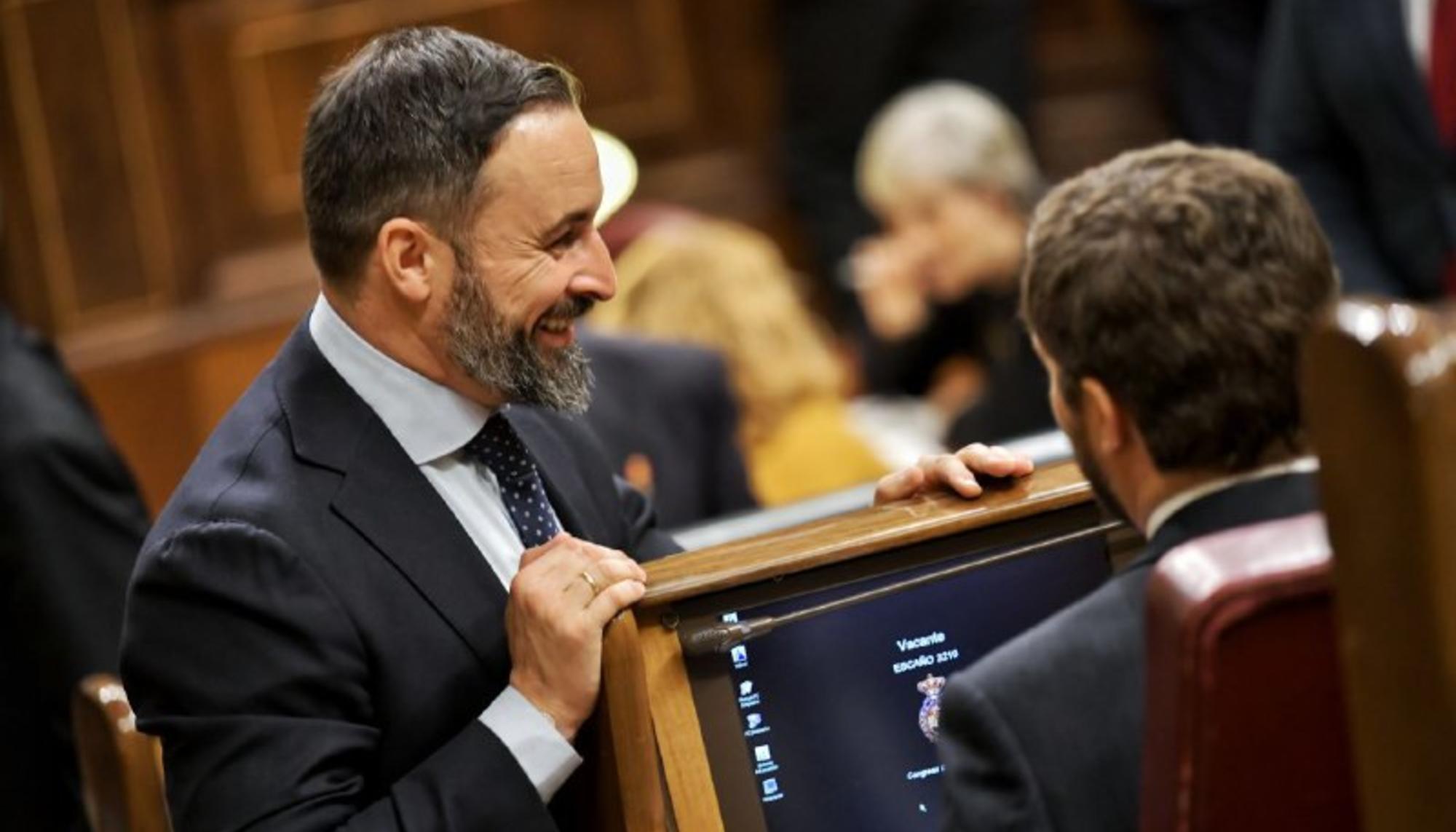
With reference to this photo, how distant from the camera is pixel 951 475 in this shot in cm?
222

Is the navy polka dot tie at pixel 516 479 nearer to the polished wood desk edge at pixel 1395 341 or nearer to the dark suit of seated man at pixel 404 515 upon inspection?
the dark suit of seated man at pixel 404 515

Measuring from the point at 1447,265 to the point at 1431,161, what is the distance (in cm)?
19

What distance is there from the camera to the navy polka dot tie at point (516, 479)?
2.29m

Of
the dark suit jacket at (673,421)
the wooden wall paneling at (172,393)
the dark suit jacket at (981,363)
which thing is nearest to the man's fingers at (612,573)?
the dark suit jacket at (673,421)

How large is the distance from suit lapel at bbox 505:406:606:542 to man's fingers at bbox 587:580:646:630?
363 millimetres

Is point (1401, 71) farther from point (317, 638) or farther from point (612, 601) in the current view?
point (317, 638)

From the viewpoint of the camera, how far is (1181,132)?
6.24m

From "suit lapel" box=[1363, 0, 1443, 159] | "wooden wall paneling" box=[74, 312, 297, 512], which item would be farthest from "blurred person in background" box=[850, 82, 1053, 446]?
"wooden wall paneling" box=[74, 312, 297, 512]

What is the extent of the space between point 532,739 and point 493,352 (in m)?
0.39

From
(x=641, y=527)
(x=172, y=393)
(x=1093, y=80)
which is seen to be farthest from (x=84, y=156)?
(x=641, y=527)

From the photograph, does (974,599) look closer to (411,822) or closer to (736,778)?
(736,778)

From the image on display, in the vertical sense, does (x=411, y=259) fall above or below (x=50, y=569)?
above

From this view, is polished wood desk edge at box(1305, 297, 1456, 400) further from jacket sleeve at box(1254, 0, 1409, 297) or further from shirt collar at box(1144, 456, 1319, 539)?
jacket sleeve at box(1254, 0, 1409, 297)

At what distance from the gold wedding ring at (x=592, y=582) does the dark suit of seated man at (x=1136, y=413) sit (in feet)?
1.27
